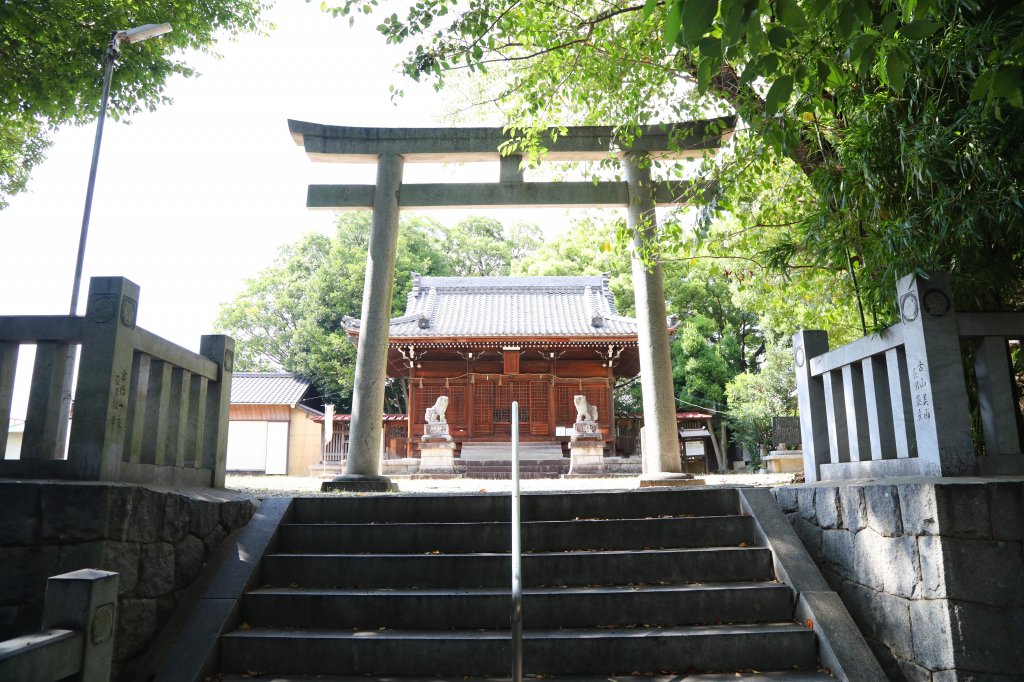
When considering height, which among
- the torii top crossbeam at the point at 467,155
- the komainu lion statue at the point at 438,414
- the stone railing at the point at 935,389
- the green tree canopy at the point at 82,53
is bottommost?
the stone railing at the point at 935,389

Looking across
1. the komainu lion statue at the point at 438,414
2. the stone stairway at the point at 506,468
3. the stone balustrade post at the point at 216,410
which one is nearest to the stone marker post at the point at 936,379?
the stone balustrade post at the point at 216,410

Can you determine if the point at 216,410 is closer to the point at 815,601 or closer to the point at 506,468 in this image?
the point at 815,601

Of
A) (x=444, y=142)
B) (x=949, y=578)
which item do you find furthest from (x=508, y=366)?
(x=949, y=578)

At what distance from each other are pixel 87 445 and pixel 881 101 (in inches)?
195

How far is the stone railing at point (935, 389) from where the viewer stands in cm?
323

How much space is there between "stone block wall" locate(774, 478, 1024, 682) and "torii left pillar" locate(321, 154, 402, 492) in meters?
5.25

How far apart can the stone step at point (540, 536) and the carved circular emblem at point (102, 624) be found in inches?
80.5

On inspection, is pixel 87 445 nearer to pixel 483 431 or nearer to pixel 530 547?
pixel 530 547

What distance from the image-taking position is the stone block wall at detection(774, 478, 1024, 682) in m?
2.74

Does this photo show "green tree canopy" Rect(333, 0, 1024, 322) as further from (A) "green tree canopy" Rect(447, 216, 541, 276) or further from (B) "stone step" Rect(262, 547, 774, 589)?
(A) "green tree canopy" Rect(447, 216, 541, 276)

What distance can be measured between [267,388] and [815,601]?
21541 mm

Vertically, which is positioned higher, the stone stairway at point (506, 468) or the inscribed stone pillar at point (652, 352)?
the inscribed stone pillar at point (652, 352)

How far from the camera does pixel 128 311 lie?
3627 mm

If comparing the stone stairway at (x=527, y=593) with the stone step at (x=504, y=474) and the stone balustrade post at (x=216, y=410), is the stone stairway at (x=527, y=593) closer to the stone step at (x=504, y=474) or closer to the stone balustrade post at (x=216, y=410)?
the stone balustrade post at (x=216, y=410)
